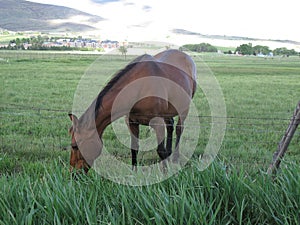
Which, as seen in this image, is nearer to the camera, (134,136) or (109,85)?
(109,85)

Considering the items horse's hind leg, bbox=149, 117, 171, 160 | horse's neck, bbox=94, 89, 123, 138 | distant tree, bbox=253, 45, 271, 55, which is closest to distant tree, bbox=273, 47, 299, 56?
distant tree, bbox=253, 45, 271, 55

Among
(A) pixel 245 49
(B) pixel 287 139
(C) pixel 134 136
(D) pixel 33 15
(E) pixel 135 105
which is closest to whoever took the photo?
(B) pixel 287 139

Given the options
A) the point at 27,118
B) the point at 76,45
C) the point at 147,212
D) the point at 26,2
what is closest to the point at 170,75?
the point at 147,212

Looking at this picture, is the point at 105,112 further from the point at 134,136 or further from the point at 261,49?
the point at 261,49

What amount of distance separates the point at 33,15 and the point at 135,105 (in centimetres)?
17668

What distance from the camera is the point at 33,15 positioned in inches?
6476

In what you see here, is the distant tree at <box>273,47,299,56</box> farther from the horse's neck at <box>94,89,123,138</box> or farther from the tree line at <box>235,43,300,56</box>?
the horse's neck at <box>94,89,123,138</box>

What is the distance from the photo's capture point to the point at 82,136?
12.7 feet

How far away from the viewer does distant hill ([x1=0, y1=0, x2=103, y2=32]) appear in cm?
12838

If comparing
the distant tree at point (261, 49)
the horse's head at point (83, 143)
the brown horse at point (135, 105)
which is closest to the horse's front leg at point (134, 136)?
the brown horse at point (135, 105)

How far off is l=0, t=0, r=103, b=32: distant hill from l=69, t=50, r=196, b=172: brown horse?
115m

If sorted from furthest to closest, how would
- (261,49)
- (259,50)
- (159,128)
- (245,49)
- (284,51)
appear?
(259,50) → (261,49) → (284,51) → (245,49) → (159,128)

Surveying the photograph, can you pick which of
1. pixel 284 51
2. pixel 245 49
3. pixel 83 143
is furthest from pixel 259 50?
pixel 83 143

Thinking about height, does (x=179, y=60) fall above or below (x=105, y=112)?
above
